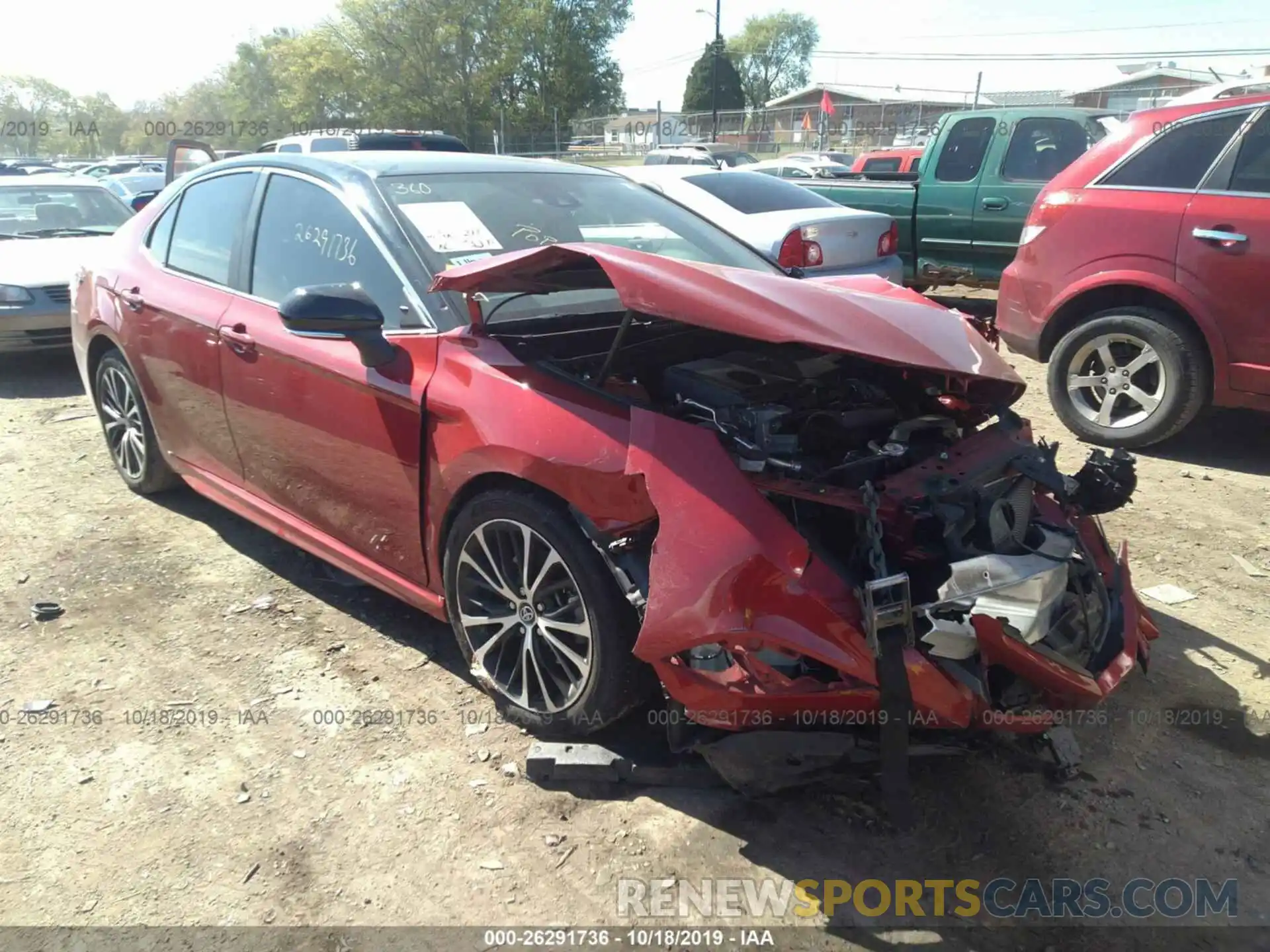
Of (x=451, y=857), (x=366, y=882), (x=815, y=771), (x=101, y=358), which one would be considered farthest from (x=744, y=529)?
(x=101, y=358)

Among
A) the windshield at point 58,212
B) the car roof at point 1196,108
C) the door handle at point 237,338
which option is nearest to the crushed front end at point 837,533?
the door handle at point 237,338

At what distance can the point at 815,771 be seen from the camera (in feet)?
7.75

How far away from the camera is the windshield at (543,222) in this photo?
3.05m

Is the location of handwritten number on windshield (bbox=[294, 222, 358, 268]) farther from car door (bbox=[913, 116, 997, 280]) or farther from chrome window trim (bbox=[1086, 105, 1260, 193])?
car door (bbox=[913, 116, 997, 280])

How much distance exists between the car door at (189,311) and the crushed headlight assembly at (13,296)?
140 inches

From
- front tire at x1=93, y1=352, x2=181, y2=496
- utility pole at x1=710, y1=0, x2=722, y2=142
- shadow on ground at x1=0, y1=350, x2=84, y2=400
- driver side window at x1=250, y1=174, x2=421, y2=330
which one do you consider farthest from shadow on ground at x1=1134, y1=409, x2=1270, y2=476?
utility pole at x1=710, y1=0, x2=722, y2=142

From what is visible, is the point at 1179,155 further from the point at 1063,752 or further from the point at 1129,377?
the point at 1063,752

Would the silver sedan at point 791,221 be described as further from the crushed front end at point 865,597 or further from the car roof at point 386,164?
the crushed front end at point 865,597

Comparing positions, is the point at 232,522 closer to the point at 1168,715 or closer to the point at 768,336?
the point at 768,336

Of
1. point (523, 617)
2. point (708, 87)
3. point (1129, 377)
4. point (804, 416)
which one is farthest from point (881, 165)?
point (708, 87)

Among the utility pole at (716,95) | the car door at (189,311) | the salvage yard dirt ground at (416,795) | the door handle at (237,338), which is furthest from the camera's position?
the utility pole at (716,95)

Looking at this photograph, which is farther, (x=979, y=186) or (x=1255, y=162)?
(x=979, y=186)

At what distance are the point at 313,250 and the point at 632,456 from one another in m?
1.67

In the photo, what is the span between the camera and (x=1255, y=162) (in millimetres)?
4840
